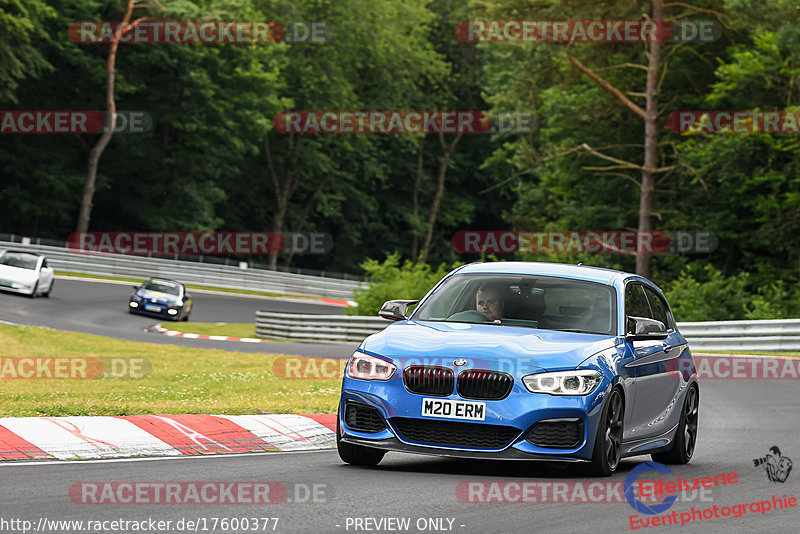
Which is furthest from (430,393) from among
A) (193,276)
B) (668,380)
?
(193,276)

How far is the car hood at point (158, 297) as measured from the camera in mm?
40906

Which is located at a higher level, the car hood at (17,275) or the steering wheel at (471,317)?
the steering wheel at (471,317)

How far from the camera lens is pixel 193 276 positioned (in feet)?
187

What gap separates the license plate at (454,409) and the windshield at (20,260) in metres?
33.9

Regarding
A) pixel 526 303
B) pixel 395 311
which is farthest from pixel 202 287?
pixel 526 303

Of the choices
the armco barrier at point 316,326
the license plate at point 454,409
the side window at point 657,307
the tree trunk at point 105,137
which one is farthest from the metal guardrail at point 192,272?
the license plate at point 454,409

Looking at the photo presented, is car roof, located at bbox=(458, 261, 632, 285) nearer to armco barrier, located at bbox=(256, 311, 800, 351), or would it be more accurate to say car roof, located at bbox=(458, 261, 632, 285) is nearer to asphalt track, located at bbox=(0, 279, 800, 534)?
asphalt track, located at bbox=(0, 279, 800, 534)

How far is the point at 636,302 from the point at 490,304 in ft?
4.77

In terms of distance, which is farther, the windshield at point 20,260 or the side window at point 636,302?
the windshield at point 20,260

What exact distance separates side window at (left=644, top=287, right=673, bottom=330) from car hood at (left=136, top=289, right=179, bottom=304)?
30.4 metres

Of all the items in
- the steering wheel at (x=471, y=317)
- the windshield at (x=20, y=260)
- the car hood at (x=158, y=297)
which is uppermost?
the steering wheel at (x=471, y=317)

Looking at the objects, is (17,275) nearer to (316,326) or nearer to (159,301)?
(159,301)

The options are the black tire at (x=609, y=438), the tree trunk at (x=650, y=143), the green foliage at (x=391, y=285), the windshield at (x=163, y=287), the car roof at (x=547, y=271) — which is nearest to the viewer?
the black tire at (x=609, y=438)

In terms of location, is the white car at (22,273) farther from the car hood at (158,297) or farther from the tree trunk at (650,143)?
the tree trunk at (650,143)
